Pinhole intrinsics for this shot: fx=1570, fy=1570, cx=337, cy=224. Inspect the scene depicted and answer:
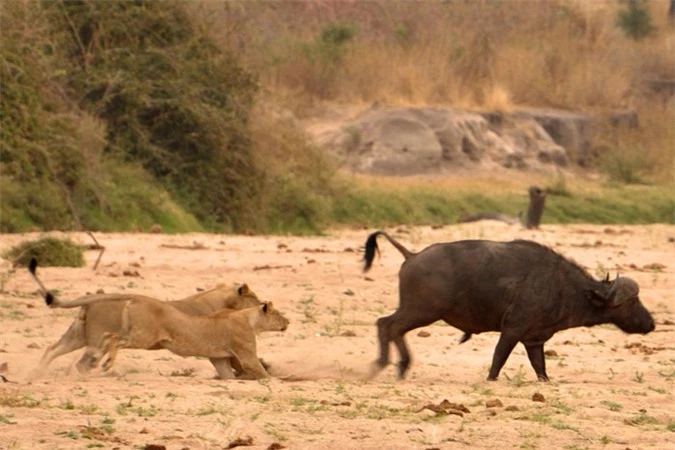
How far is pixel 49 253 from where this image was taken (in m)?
17.5

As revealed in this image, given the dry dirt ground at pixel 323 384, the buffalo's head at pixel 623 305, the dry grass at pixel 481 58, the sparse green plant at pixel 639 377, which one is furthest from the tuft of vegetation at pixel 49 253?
the dry grass at pixel 481 58

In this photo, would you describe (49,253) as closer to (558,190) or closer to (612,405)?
(612,405)

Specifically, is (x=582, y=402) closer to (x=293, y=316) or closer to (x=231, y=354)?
(x=231, y=354)

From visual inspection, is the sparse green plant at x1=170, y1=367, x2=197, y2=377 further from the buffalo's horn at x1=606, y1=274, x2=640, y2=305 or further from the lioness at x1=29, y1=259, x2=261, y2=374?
the buffalo's horn at x1=606, y1=274, x2=640, y2=305

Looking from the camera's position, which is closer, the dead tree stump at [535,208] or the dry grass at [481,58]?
the dead tree stump at [535,208]

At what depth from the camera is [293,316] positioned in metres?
14.6

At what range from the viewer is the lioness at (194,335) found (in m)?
10.2

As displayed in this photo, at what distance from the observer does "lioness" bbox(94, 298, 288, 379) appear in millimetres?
10242

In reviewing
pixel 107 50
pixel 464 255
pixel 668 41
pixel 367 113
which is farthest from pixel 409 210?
pixel 668 41

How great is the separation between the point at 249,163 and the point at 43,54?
16.4ft

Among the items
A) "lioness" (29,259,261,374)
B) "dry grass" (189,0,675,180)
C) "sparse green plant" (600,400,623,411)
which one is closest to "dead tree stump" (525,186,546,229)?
"dry grass" (189,0,675,180)

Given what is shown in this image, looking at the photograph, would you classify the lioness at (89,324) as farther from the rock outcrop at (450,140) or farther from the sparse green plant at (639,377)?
the rock outcrop at (450,140)

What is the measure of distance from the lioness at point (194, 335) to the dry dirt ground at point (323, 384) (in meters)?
0.23

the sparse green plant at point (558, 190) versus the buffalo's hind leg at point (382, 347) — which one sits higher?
the buffalo's hind leg at point (382, 347)
